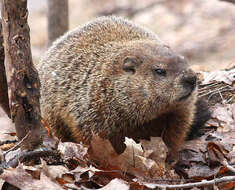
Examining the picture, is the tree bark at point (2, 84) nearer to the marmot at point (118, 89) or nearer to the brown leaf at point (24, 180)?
the marmot at point (118, 89)

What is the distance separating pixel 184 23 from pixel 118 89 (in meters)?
14.1

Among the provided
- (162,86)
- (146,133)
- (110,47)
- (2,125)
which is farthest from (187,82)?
(2,125)

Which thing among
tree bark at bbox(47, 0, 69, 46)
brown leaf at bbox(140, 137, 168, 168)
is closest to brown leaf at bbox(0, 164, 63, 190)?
brown leaf at bbox(140, 137, 168, 168)

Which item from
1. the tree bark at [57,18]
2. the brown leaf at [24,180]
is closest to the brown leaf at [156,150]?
the brown leaf at [24,180]

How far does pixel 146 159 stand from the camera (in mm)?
5148

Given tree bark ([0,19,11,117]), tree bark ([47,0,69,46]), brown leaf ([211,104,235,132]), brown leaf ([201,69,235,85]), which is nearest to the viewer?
tree bark ([0,19,11,117])

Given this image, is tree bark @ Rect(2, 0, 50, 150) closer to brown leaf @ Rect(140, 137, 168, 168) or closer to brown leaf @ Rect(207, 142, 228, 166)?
brown leaf @ Rect(140, 137, 168, 168)

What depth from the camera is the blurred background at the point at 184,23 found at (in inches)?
688

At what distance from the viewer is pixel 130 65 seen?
19.9ft

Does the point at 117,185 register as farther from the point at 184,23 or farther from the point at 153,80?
the point at 184,23

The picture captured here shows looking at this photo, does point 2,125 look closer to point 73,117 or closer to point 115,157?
point 73,117

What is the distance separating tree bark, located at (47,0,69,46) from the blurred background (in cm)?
620

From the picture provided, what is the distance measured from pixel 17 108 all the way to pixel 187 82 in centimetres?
215

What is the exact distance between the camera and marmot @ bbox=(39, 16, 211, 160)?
5.76 m
